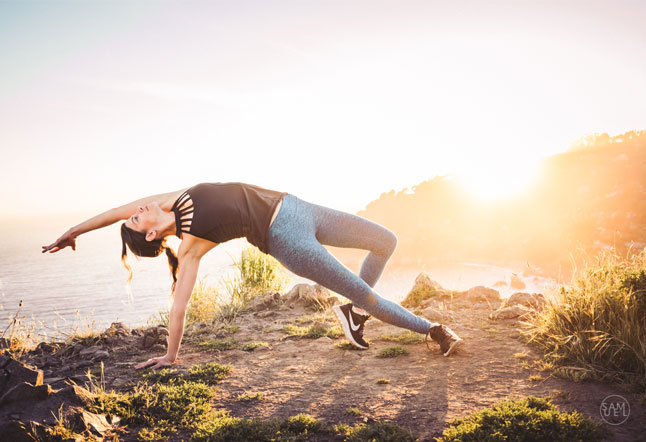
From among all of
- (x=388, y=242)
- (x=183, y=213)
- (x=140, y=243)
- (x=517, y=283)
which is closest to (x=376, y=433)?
(x=388, y=242)

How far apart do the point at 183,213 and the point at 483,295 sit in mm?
4785

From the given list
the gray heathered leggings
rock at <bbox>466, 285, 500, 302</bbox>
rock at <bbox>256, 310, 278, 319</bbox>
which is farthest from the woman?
rock at <bbox>466, 285, 500, 302</bbox>

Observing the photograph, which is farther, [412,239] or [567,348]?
[412,239]

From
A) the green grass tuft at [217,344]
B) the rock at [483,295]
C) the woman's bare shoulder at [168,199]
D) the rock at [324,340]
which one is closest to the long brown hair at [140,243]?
the woman's bare shoulder at [168,199]

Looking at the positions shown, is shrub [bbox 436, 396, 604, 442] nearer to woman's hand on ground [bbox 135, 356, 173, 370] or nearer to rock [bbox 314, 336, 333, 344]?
rock [bbox 314, 336, 333, 344]

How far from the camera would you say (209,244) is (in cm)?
293

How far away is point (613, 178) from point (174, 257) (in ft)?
64.7

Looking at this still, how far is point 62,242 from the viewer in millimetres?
2920

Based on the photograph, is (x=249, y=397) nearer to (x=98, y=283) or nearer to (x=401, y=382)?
(x=401, y=382)

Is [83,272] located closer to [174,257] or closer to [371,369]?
[174,257]

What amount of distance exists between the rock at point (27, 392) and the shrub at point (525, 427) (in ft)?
8.26

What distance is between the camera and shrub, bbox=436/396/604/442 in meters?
1.81

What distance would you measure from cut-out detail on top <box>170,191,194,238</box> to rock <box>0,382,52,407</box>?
1.34 meters

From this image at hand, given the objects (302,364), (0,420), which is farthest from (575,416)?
(0,420)
